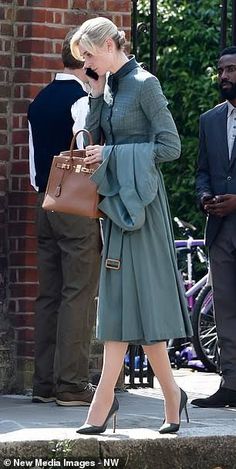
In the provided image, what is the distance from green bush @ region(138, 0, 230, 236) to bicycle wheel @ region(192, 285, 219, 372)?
368 centimetres

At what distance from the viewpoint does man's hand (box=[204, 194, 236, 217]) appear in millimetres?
7316

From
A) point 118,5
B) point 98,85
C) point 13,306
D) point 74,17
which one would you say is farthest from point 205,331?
point 98,85

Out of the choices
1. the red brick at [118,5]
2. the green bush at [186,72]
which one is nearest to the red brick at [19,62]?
the red brick at [118,5]

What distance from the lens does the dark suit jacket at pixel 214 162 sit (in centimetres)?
745

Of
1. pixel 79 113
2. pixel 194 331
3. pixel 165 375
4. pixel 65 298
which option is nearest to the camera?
pixel 165 375

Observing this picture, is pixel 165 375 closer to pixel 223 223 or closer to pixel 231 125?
pixel 223 223

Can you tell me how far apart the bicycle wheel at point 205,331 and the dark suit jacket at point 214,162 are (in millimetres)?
2418

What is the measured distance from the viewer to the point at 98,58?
6.16 m

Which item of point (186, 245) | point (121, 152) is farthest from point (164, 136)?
point (186, 245)

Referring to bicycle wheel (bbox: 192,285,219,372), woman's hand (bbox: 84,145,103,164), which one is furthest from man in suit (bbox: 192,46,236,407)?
bicycle wheel (bbox: 192,285,219,372)

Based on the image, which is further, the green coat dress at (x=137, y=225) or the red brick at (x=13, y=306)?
the red brick at (x=13, y=306)

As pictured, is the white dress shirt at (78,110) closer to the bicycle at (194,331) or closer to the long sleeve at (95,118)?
A: the long sleeve at (95,118)

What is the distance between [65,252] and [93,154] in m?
1.34

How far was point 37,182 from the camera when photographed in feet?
24.7
